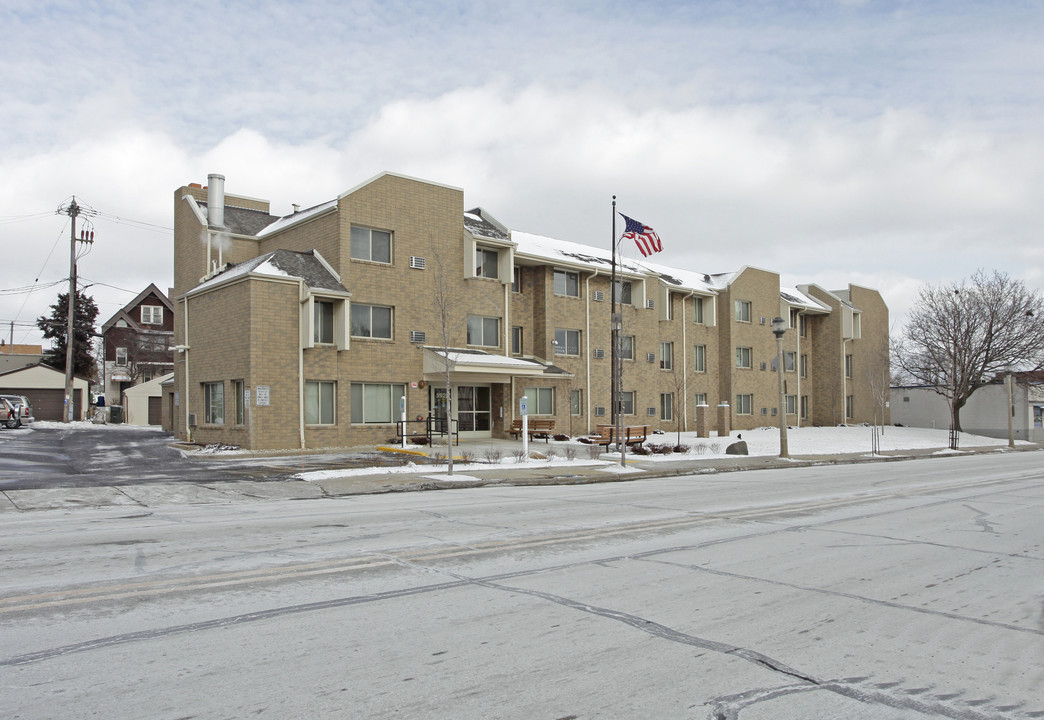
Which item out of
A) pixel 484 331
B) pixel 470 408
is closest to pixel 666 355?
pixel 484 331

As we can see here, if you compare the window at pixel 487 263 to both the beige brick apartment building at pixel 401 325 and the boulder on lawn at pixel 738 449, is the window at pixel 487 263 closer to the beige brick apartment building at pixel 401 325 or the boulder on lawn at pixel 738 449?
the beige brick apartment building at pixel 401 325

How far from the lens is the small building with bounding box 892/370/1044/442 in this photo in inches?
2199

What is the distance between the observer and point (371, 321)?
28.0m

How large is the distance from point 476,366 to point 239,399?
8.12 meters

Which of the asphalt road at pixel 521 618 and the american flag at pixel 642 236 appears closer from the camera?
the asphalt road at pixel 521 618

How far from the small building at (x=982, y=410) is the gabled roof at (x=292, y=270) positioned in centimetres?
4519

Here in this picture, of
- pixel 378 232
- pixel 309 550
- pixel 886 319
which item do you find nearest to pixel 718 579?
pixel 309 550

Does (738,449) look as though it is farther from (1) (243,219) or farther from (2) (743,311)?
(1) (243,219)

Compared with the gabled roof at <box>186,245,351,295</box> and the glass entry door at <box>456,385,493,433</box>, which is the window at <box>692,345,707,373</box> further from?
the gabled roof at <box>186,245,351,295</box>

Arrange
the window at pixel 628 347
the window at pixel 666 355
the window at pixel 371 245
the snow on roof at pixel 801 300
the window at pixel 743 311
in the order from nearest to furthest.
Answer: the window at pixel 371 245 < the window at pixel 628 347 < the window at pixel 666 355 < the window at pixel 743 311 < the snow on roof at pixel 801 300

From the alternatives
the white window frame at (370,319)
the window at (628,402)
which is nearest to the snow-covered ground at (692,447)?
the window at (628,402)

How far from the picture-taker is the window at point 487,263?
104 feet

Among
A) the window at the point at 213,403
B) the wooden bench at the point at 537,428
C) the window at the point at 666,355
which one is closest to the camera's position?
the window at the point at 213,403

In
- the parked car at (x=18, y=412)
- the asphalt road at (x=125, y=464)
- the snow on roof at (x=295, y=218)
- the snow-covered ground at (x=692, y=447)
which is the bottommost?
the snow-covered ground at (x=692, y=447)
